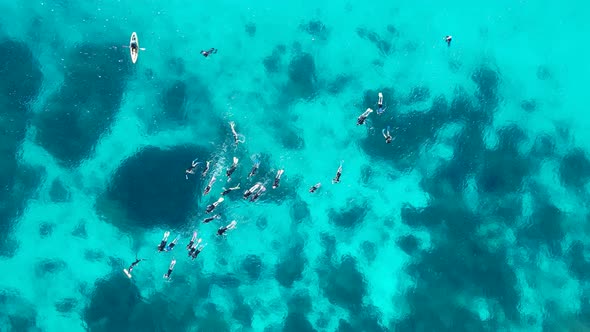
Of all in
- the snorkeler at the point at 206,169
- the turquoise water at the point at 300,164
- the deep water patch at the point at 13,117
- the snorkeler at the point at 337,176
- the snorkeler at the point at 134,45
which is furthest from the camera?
the snorkeler at the point at 337,176

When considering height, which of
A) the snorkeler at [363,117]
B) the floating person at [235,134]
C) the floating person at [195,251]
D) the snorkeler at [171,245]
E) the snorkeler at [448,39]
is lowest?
the floating person at [195,251]

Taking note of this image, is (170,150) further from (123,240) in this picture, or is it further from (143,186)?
(123,240)

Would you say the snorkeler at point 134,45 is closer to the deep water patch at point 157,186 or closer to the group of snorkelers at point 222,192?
the group of snorkelers at point 222,192

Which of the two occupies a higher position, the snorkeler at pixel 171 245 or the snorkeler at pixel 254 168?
the snorkeler at pixel 254 168

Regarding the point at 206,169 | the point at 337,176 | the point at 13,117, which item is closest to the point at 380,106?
the point at 337,176

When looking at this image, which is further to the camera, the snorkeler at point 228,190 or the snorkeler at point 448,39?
the snorkeler at point 448,39

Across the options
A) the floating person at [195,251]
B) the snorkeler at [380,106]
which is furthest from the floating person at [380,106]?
the floating person at [195,251]

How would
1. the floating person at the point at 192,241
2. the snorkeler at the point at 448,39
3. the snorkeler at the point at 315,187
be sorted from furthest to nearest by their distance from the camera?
the snorkeler at the point at 448,39
the snorkeler at the point at 315,187
the floating person at the point at 192,241

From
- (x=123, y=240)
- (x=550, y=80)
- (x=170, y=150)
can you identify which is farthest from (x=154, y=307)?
(x=550, y=80)

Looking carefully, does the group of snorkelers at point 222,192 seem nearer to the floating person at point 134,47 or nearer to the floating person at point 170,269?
the floating person at point 170,269

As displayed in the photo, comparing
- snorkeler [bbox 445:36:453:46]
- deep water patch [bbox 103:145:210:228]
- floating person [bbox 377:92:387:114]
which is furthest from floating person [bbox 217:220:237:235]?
snorkeler [bbox 445:36:453:46]
